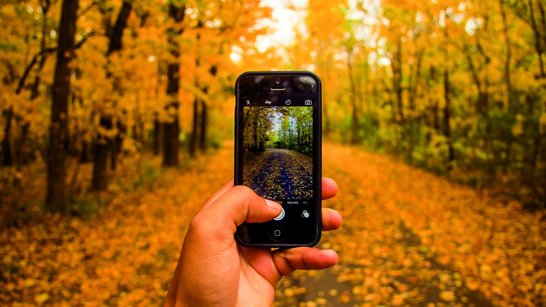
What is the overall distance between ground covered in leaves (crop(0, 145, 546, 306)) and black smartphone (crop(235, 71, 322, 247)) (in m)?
3.10

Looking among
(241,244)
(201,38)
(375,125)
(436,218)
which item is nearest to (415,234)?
(436,218)

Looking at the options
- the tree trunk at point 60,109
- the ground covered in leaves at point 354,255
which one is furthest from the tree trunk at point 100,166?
the tree trunk at point 60,109

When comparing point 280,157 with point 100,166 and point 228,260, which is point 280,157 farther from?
point 100,166

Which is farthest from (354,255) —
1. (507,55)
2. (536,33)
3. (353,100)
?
(353,100)

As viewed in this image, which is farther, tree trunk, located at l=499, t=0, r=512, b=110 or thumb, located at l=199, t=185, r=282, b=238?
tree trunk, located at l=499, t=0, r=512, b=110

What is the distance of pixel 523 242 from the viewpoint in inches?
278

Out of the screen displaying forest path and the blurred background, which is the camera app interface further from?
the blurred background

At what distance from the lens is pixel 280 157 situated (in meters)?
2.42

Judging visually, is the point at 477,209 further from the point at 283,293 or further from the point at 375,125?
the point at 375,125

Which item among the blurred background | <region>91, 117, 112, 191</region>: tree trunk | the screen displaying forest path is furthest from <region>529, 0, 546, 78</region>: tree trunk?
<region>91, 117, 112, 191</region>: tree trunk

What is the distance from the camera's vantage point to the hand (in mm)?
1908

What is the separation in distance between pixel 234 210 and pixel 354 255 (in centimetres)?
530

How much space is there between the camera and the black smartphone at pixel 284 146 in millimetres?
2404

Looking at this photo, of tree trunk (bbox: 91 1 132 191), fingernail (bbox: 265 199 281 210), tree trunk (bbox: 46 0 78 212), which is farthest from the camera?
tree trunk (bbox: 91 1 132 191)
